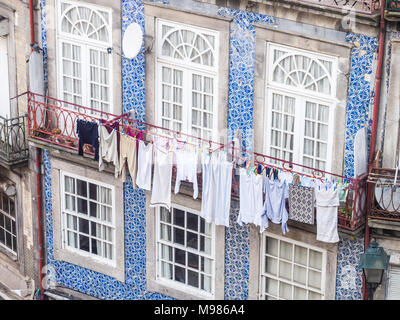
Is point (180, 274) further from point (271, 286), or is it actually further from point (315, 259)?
point (315, 259)

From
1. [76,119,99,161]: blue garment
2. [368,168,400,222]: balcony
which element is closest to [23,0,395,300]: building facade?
[368,168,400,222]: balcony

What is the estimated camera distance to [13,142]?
25.7 metres

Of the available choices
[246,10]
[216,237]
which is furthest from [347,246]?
[246,10]

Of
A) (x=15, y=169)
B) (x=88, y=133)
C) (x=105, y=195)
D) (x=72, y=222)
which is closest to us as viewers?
(x=88, y=133)

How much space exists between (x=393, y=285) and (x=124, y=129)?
641 cm

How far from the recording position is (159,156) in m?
22.5

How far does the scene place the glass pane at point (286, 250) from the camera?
73.6 ft

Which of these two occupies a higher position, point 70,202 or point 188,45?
point 188,45

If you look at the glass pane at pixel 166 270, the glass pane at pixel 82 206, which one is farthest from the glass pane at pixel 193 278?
the glass pane at pixel 82 206

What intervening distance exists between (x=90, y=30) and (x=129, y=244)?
471 cm

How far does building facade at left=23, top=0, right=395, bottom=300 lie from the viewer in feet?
68.6

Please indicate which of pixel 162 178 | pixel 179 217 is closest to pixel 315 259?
pixel 179 217

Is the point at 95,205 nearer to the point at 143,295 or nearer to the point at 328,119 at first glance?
the point at 143,295

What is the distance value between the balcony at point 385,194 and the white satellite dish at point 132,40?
544cm
